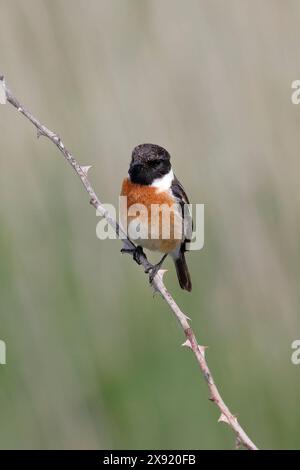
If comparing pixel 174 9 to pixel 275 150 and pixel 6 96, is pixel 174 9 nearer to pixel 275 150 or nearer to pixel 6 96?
pixel 275 150

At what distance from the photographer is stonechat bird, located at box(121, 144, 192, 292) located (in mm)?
3076

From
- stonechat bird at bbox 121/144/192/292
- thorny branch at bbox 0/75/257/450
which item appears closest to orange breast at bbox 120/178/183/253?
stonechat bird at bbox 121/144/192/292

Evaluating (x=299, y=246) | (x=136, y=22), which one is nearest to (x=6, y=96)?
(x=136, y=22)

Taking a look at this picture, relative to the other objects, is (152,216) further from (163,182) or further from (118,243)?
(118,243)

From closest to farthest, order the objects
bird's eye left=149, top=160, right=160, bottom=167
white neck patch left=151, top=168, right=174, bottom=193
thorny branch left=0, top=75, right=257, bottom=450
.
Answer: thorny branch left=0, top=75, right=257, bottom=450
bird's eye left=149, top=160, right=160, bottom=167
white neck patch left=151, top=168, right=174, bottom=193

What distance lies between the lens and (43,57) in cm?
333

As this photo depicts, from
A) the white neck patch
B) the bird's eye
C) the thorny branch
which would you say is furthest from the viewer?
the white neck patch

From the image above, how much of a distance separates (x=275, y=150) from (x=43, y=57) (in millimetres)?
1019

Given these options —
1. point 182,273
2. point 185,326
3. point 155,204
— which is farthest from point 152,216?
point 185,326

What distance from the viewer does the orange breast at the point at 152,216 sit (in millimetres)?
3105

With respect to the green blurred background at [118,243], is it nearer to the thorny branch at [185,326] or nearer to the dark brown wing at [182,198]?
the dark brown wing at [182,198]

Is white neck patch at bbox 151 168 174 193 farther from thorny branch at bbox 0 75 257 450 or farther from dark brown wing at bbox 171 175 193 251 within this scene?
thorny branch at bbox 0 75 257 450

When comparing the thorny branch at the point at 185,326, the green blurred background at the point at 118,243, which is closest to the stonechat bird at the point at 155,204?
the green blurred background at the point at 118,243

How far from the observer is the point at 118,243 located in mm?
3447
